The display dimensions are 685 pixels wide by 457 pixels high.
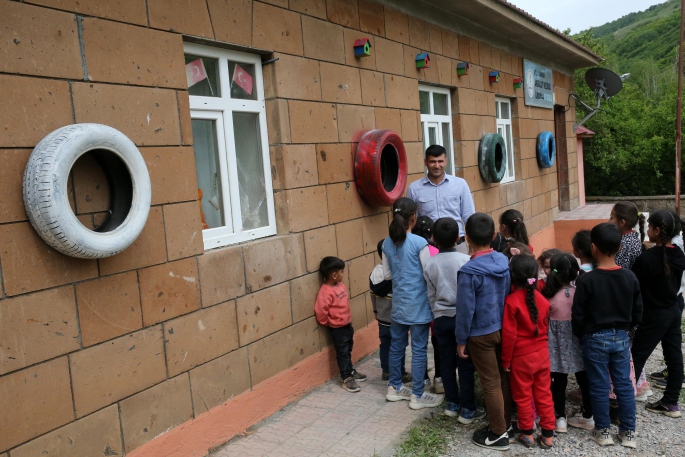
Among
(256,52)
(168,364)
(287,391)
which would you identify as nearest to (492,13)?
(256,52)

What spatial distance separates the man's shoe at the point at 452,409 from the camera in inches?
158

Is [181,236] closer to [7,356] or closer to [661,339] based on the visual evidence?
[7,356]

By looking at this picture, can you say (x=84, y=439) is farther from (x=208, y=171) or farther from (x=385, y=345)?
(x=385, y=345)

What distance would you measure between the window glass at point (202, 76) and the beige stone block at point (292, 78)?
17.7 inches

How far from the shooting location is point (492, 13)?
7711 millimetres

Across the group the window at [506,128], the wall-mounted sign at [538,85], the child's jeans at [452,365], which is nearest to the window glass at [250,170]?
the child's jeans at [452,365]

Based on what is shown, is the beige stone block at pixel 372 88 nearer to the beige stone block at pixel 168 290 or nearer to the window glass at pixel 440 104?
the window glass at pixel 440 104

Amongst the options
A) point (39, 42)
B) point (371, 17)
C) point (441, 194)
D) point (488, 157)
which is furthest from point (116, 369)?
point (488, 157)

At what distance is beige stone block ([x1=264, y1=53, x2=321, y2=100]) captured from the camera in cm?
438

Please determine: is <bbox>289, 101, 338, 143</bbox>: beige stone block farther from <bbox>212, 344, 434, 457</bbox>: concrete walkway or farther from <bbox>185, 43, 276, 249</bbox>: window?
<bbox>212, 344, 434, 457</bbox>: concrete walkway

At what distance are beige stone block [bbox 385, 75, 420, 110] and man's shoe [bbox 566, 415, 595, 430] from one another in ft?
11.3

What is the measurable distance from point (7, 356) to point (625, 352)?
3.35 metres

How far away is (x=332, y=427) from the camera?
12.9 ft

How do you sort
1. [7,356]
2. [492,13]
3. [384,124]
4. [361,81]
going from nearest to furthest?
[7,356] → [361,81] → [384,124] → [492,13]
